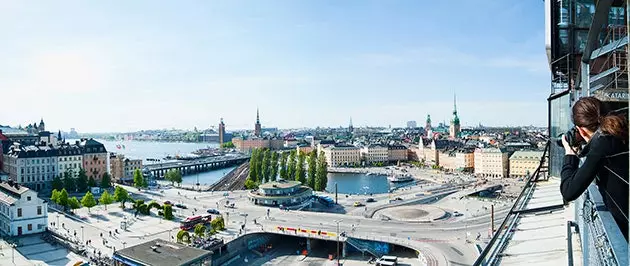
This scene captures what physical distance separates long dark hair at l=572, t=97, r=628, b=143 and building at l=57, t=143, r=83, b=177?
48.1 meters

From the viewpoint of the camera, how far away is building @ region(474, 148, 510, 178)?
192 ft

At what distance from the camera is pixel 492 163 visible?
59625 mm

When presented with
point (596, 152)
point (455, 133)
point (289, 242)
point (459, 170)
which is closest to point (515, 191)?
point (459, 170)

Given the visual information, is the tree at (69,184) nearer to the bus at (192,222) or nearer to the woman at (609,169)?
the bus at (192,222)

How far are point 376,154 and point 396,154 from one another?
3713mm

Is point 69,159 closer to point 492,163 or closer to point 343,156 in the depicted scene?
point 343,156

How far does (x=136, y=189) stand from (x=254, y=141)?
67.3 meters

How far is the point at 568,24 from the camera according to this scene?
846 centimetres

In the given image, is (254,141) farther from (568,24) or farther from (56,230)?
(568,24)

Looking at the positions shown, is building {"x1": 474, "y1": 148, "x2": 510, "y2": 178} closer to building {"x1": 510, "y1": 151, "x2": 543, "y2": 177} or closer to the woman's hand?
building {"x1": 510, "y1": 151, "x2": 543, "y2": 177}

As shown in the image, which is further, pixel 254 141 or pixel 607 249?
pixel 254 141

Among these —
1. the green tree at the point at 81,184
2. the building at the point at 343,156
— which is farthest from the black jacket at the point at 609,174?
the building at the point at 343,156

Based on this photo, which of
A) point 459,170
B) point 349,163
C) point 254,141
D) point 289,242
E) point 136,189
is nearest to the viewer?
point 289,242

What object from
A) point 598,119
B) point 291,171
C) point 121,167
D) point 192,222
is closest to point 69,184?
point 121,167
